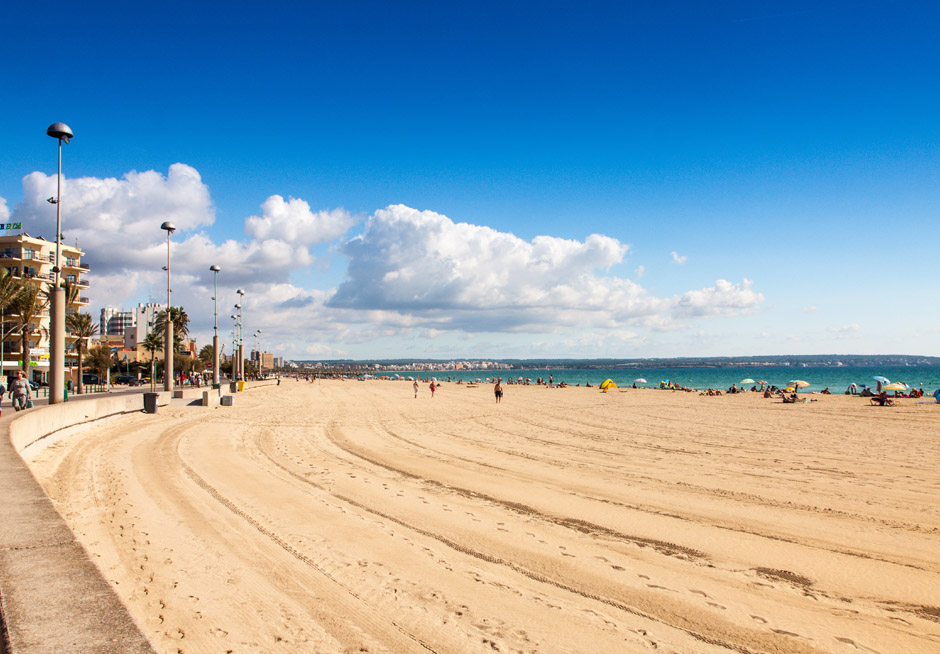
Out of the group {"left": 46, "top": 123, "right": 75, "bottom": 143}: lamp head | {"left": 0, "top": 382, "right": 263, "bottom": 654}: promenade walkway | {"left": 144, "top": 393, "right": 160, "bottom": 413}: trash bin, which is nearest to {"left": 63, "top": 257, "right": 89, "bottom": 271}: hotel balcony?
{"left": 144, "top": 393, "right": 160, "bottom": 413}: trash bin

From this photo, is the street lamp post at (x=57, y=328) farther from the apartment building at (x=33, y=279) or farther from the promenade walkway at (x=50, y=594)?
the apartment building at (x=33, y=279)

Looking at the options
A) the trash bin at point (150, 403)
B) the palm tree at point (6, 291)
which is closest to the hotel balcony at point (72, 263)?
the palm tree at point (6, 291)

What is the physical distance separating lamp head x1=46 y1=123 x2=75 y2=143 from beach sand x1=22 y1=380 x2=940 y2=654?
8232 mm

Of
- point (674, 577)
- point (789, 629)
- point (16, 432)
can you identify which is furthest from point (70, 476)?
point (789, 629)

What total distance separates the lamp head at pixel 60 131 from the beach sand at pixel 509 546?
8232 millimetres

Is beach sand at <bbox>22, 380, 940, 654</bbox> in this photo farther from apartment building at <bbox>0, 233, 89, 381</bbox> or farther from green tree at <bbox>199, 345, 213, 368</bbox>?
green tree at <bbox>199, 345, 213, 368</bbox>

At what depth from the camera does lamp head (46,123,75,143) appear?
→ 15.5 meters

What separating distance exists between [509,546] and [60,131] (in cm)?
1646

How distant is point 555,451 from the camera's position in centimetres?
1519

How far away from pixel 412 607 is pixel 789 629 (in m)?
3.10

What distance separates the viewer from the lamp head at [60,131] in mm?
15484

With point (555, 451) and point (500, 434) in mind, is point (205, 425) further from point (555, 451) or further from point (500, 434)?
point (555, 451)

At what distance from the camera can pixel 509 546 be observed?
6766 millimetres

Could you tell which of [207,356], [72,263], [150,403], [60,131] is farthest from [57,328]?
[207,356]
